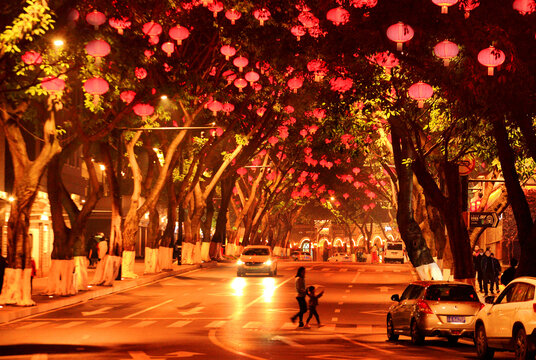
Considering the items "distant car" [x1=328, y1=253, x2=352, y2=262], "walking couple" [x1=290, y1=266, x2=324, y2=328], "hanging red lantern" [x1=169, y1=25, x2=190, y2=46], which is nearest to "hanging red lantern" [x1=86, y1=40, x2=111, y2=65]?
"hanging red lantern" [x1=169, y1=25, x2=190, y2=46]

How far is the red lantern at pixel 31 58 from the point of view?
78.2ft

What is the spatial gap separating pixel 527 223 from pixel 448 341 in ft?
12.5

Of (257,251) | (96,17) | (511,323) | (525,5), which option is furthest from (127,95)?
(257,251)

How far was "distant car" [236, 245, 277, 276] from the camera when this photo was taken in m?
50.6

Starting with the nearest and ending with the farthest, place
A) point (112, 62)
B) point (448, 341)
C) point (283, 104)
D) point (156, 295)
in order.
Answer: point (448, 341), point (112, 62), point (156, 295), point (283, 104)

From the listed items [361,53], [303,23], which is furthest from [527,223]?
[303,23]

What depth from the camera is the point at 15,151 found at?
93.6 feet

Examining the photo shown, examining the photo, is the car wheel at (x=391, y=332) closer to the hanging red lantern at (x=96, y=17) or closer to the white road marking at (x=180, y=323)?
the white road marking at (x=180, y=323)

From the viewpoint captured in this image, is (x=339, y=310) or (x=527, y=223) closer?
(x=527, y=223)

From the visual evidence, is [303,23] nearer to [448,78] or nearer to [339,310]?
[448,78]

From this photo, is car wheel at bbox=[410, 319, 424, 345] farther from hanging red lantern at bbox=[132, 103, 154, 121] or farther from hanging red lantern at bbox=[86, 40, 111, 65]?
hanging red lantern at bbox=[132, 103, 154, 121]

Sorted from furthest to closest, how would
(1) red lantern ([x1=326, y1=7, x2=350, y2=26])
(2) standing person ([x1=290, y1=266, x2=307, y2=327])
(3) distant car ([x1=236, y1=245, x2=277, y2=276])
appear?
Answer: (3) distant car ([x1=236, y1=245, x2=277, y2=276])
(2) standing person ([x1=290, y1=266, x2=307, y2=327])
(1) red lantern ([x1=326, y1=7, x2=350, y2=26])

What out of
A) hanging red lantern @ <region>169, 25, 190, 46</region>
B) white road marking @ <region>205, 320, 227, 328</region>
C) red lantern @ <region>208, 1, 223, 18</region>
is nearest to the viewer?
white road marking @ <region>205, 320, 227, 328</region>

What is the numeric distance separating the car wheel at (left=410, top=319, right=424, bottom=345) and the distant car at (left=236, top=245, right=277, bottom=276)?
2948 centimetres
